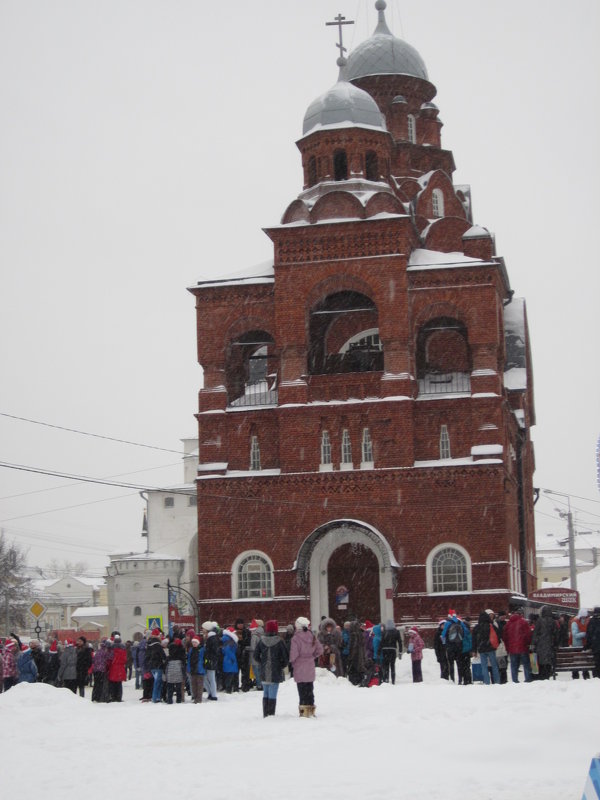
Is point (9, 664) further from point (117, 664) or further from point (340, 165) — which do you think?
point (340, 165)

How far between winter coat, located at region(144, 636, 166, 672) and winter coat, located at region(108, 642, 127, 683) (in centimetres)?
49

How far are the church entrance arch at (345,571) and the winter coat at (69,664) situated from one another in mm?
12010

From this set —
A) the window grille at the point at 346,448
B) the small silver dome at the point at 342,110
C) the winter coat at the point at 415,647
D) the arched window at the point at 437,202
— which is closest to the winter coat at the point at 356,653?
the winter coat at the point at 415,647

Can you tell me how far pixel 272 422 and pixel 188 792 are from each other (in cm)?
2760

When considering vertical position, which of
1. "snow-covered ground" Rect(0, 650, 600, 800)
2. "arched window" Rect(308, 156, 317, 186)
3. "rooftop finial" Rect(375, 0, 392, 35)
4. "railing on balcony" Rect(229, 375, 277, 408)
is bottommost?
"snow-covered ground" Rect(0, 650, 600, 800)

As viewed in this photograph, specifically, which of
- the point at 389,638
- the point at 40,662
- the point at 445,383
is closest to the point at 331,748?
the point at 389,638

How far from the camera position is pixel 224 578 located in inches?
1528

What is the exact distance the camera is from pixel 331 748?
48.7ft

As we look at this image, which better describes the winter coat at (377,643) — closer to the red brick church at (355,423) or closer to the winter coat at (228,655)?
the winter coat at (228,655)

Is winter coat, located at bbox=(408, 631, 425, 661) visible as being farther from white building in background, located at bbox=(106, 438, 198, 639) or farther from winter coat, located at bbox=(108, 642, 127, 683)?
white building in background, located at bbox=(106, 438, 198, 639)

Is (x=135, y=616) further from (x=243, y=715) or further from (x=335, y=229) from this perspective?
(x=243, y=715)

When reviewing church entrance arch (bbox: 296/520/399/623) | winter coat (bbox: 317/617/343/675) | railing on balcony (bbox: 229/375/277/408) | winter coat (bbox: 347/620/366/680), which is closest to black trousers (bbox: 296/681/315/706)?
winter coat (bbox: 347/620/366/680)

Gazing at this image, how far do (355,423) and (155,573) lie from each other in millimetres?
38329

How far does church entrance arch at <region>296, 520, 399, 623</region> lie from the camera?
37469mm
